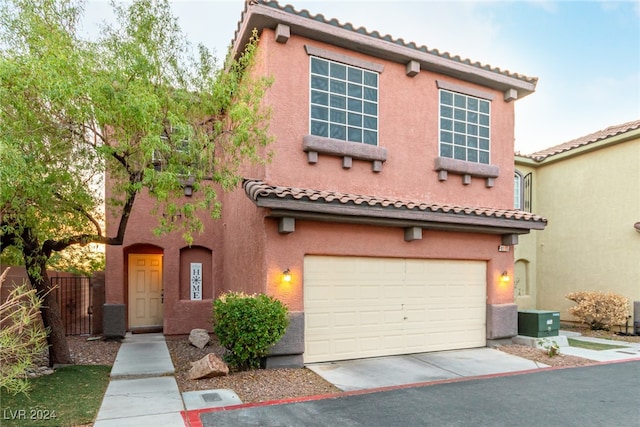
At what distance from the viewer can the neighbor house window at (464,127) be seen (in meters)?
10.3

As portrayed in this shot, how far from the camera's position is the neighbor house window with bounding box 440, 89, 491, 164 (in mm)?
10258

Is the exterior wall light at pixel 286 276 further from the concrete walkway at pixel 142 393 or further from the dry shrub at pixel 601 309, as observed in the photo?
the dry shrub at pixel 601 309

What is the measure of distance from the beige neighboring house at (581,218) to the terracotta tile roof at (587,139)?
0.03 m

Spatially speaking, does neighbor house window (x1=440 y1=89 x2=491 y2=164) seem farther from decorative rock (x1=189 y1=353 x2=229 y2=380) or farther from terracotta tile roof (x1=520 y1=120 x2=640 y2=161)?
decorative rock (x1=189 y1=353 x2=229 y2=380)

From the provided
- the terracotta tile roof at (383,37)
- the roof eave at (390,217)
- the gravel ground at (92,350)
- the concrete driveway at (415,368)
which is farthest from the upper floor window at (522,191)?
the gravel ground at (92,350)

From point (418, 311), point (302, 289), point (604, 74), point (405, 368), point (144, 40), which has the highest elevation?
point (604, 74)

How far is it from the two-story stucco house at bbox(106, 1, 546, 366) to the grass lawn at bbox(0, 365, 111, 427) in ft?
10.1

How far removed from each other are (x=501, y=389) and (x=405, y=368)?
185 centimetres

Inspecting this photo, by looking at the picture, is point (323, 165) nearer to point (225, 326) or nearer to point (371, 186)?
point (371, 186)

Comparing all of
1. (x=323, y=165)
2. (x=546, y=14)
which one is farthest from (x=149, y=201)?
(x=546, y=14)

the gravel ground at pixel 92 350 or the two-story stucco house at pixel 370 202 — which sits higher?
the two-story stucco house at pixel 370 202

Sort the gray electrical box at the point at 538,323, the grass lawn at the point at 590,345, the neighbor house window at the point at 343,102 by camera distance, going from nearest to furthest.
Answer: the neighbor house window at the point at 343,102 → the gray electrical box at the point at 538,323 → the grass lawn at the point at 590,345

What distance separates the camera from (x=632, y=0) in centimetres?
1124

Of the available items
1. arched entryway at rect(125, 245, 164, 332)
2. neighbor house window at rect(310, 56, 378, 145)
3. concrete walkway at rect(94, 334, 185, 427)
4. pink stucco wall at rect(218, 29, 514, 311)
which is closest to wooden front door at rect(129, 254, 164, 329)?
arched entryway at rect(125, 245, 164, 332)
